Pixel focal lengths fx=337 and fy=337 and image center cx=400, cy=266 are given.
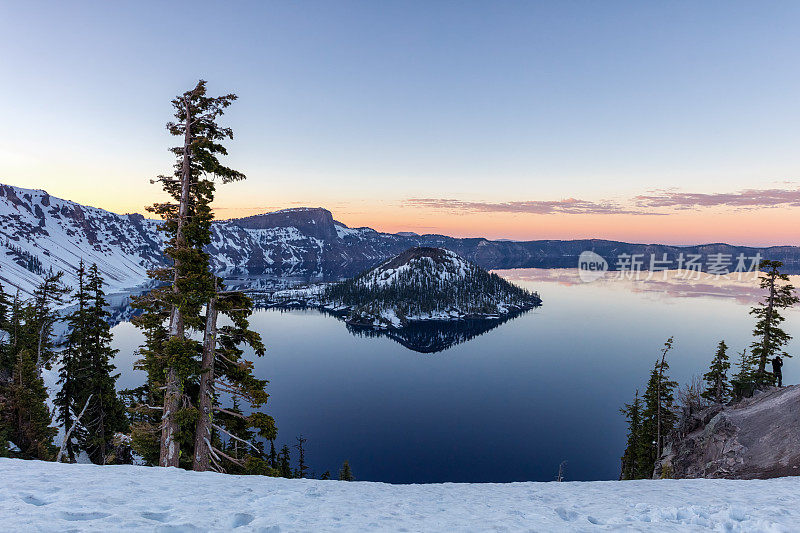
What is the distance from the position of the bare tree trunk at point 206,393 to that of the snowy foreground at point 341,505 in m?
3.57

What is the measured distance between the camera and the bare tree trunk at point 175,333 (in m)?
12.9

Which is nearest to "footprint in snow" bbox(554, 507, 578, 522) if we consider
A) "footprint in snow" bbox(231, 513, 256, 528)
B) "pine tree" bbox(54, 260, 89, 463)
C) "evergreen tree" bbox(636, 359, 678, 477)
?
"footprint in snow" bbox(231, 513, 256, 528)

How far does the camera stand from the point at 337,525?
6668 mm

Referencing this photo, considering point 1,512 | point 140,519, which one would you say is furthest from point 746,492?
point 1,512

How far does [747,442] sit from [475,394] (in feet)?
299

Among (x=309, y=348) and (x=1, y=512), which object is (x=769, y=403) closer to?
(x=1, y=512)

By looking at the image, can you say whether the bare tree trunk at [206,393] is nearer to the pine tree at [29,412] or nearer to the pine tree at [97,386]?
the pine tree at [97,386]

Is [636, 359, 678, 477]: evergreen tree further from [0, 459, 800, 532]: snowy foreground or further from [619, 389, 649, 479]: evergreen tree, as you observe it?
[0, 459, 800, 532]: snowy foreground

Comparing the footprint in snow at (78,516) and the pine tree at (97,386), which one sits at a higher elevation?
the footprint in snow at (78,516)

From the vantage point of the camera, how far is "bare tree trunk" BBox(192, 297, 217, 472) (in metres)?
13.2

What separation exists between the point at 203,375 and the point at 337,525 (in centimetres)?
957

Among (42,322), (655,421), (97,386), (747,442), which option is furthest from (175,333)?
(655,421)

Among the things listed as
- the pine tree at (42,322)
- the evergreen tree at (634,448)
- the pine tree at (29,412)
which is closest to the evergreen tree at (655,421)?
the evergreen tree at (634,448)

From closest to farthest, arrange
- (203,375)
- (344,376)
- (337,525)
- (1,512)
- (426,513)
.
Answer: (1,512)
(337,525)
(426,513)
(203,375)
(344,376)
